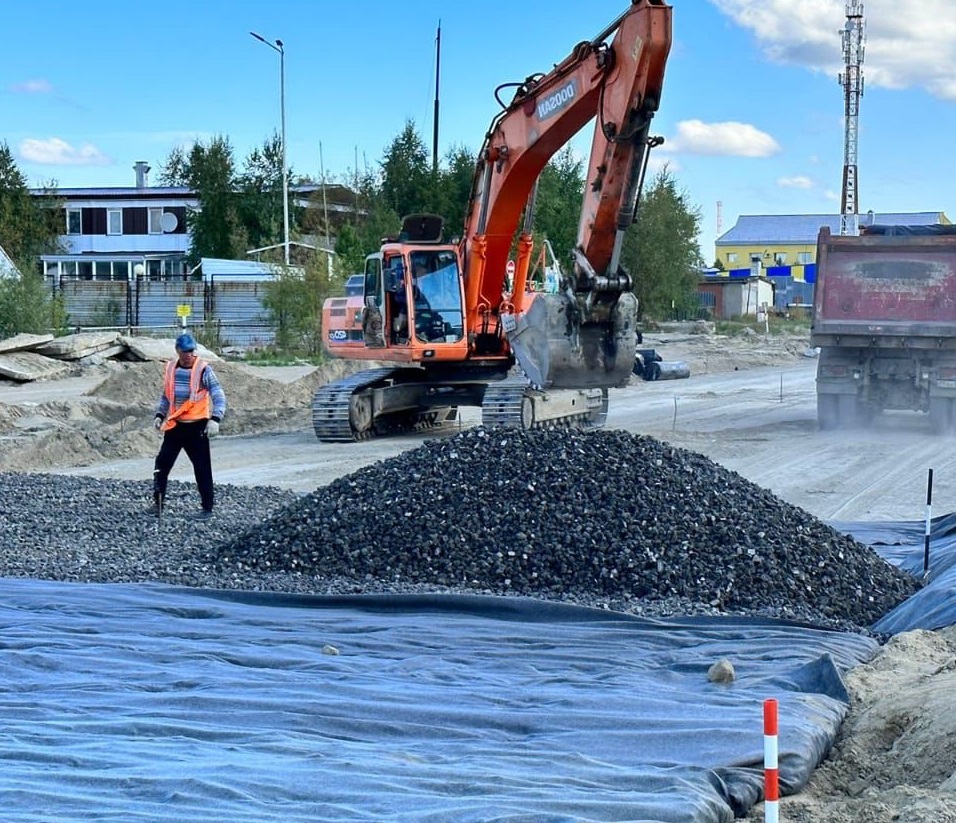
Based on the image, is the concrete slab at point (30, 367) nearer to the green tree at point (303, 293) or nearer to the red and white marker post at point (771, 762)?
the green tree at point (303, 293)

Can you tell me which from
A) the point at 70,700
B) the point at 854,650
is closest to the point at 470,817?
the point at 70,700

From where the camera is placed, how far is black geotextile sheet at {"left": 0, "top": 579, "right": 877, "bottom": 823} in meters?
4.81

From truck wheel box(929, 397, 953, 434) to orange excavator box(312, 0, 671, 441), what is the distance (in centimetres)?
437

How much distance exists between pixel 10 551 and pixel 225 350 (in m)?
26.4

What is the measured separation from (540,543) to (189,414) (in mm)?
3869

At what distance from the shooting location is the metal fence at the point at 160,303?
40.0 metres

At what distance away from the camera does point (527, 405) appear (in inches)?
639

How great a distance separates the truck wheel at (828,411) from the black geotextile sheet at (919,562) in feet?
24.1

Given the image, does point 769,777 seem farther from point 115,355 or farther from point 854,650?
point 115,355

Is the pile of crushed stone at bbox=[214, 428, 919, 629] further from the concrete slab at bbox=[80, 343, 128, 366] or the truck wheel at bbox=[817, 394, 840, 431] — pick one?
the concrete slab at bbox=[80, 343, 128, 366]

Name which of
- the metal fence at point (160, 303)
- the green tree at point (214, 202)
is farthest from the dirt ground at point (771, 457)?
the green tree at point (214, 202)

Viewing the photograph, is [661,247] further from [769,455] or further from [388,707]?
[388,707]

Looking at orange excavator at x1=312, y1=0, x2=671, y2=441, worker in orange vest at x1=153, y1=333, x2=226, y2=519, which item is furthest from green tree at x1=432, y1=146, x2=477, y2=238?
worker in orange vest at x1=153, y1=333, x2=226, y2=519

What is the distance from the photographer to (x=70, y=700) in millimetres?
6219
